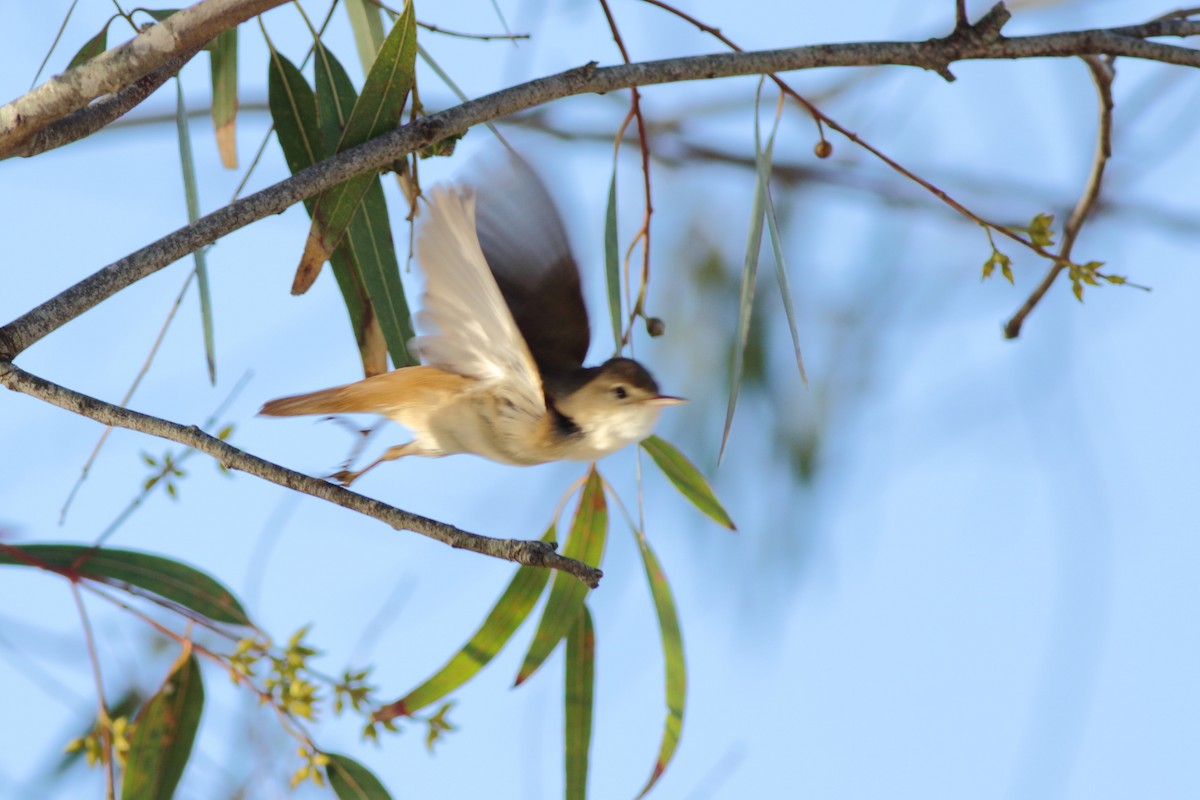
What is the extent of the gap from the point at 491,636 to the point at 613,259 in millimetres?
695

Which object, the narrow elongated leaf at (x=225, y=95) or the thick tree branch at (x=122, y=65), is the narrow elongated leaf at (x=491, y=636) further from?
the thick tree branch at (x=122, y=65)

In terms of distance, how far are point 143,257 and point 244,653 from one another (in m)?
0.71

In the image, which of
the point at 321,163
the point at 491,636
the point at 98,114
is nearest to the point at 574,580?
the point at 491,636

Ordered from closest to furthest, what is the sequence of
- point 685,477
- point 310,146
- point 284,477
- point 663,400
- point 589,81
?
point 284,477 < point 589,81 < point 663,400 < point 310,146 < point 685,477

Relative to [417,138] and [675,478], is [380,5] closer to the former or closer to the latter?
[417,138]

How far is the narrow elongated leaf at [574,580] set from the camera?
196 centimetres

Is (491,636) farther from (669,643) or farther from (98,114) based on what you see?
(98,114)

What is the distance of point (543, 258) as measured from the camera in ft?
5.32

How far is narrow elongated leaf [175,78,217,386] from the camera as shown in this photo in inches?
59.6

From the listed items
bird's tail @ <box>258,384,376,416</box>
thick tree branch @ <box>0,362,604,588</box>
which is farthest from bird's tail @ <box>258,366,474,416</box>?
thick tree branch @ <box>0,362,604,588</box>

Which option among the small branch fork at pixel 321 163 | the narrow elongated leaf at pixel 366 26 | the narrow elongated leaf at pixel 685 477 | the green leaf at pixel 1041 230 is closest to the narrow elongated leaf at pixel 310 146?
the narrow elongated leaf at pixel 366 26

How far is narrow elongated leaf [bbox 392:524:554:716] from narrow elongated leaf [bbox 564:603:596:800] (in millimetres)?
107

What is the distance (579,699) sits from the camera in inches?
78.9

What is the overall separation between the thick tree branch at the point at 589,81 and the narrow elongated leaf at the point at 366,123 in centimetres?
13
